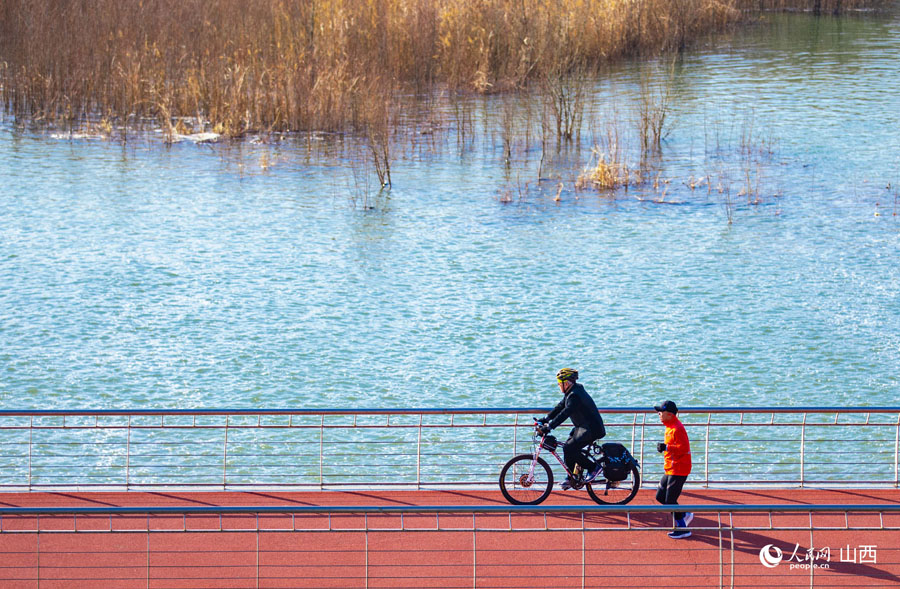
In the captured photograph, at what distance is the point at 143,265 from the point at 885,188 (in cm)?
1597

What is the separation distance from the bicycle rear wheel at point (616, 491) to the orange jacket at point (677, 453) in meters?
0.62

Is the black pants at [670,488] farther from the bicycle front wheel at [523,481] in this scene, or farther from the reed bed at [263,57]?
the reed bed at [263,57]

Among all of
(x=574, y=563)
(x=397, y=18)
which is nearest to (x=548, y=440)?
(x=574, y=563)

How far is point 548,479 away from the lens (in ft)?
30.3

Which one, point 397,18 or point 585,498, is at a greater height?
point 397,18

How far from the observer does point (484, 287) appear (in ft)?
65.9

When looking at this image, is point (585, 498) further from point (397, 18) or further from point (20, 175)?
point (397, 18)

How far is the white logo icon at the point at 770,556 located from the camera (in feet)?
25.6

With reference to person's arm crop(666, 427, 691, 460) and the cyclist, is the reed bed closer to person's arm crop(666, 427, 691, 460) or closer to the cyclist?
the cyclist

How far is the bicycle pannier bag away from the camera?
908 cm

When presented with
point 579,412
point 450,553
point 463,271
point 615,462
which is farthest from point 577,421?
point 463,271

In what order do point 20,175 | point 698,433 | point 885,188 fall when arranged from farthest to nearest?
point 20,175, point 885,188, point 698,433

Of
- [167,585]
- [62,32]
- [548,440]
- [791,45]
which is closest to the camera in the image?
[167,585]

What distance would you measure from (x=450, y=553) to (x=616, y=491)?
205 cm
